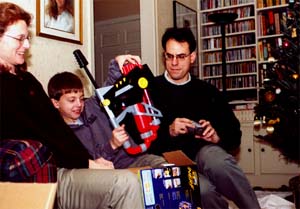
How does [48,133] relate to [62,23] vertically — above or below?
below

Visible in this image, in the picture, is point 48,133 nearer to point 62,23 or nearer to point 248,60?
point 62,23

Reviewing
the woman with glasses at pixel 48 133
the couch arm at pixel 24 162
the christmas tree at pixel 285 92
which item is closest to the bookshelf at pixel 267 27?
the christmas tree at pixel 285 92

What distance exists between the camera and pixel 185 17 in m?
4.21

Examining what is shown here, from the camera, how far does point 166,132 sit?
192 centimetres

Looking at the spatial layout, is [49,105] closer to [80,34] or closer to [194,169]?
[194,169]

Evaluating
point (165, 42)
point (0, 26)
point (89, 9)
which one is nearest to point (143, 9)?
point (89, 9)

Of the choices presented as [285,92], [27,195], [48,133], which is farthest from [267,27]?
[27,195]

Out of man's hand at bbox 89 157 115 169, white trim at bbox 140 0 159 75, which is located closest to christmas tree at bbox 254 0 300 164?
white trim at bbox 140 0 159 75

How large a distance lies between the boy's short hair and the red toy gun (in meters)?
0.13

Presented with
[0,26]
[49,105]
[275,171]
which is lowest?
[275,171]

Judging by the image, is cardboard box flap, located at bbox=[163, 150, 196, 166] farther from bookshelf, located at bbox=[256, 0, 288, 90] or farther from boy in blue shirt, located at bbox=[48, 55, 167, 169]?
bookshelf, located at bbox=[256, 0, 288, 90]

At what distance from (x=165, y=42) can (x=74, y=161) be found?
2.96 ft

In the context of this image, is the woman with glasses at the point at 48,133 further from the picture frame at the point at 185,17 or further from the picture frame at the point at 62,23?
the picture frame at the point at 185,17

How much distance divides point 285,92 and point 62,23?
6.18ft
